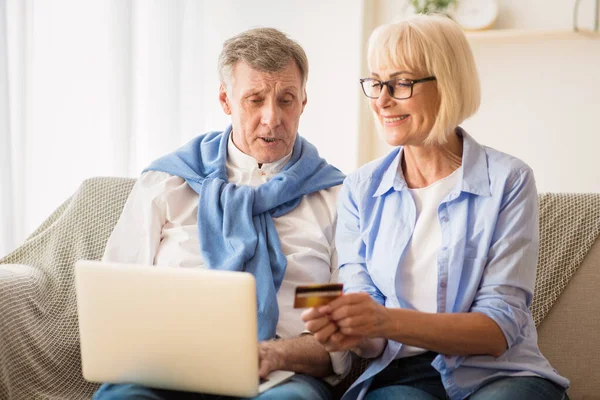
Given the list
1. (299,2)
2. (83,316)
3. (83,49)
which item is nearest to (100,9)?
(83,49)

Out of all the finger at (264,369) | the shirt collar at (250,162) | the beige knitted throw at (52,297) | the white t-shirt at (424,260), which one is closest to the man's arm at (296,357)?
the finger at (264,369)

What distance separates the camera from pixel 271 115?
2.08m

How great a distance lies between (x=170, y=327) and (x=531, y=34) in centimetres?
298

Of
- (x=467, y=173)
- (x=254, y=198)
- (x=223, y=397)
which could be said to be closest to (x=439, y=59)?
(x=467, y=173)

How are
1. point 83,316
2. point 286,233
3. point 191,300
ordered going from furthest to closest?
point 286,233
point 83,316
point 191,300

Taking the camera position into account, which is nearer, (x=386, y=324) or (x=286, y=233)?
(x=386, y=324)

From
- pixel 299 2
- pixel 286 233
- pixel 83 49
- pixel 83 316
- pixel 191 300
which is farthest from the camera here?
pixel 299 2

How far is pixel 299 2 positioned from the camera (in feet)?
14.1

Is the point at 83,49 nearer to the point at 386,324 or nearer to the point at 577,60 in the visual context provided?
the point at 386,324

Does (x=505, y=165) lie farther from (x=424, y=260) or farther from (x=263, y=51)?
(x=263, y=51)

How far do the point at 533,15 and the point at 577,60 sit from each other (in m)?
0.31

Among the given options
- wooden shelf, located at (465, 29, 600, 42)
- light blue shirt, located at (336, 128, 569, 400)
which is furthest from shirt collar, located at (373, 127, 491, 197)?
wooden shelf, located at (465, 29, 600, 42)

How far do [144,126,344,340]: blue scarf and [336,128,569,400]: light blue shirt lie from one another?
0.27 m

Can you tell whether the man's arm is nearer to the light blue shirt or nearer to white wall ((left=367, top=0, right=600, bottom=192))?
the light blue shirt
